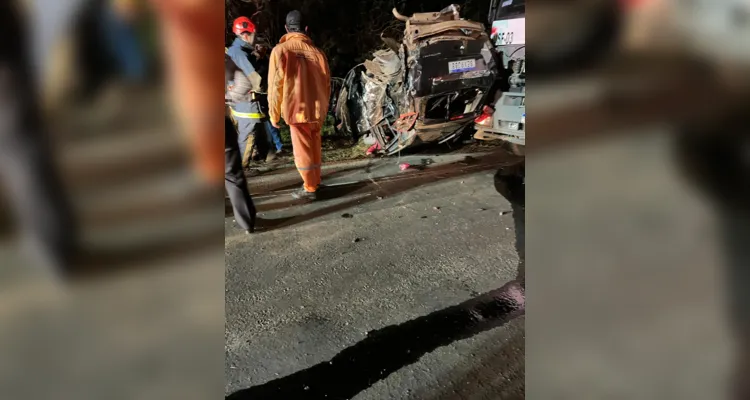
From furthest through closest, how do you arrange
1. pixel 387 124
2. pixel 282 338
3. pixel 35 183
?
pixel 387 124
pixel 282 338
pixel 35 183

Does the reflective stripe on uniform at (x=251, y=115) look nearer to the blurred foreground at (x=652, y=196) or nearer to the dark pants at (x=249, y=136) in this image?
the dark pants at (x=249, y=136)

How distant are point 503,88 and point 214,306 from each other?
7.79 feet

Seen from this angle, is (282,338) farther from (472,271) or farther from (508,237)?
(508,237)

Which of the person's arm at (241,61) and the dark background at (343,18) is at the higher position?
the dark background at (343,18)

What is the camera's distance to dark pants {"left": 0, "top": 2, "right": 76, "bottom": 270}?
0.43 meters

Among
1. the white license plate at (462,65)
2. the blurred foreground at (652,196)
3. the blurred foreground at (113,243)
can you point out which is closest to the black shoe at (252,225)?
the white license plate at (462,65)

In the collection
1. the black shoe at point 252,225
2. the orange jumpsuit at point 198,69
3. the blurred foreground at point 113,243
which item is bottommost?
the black shoe at point 252,225

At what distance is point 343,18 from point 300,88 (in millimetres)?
430

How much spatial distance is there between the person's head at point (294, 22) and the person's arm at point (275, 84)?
11cm

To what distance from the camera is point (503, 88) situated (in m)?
2.58

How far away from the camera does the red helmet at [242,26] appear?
5.19 feet

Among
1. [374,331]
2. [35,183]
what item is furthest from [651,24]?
[374,331]

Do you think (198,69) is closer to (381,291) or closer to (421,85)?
(381,291)

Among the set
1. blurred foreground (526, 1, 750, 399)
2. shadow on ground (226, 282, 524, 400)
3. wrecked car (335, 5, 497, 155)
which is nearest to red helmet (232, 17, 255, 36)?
wrecked car (335, 5, 497, 155)
